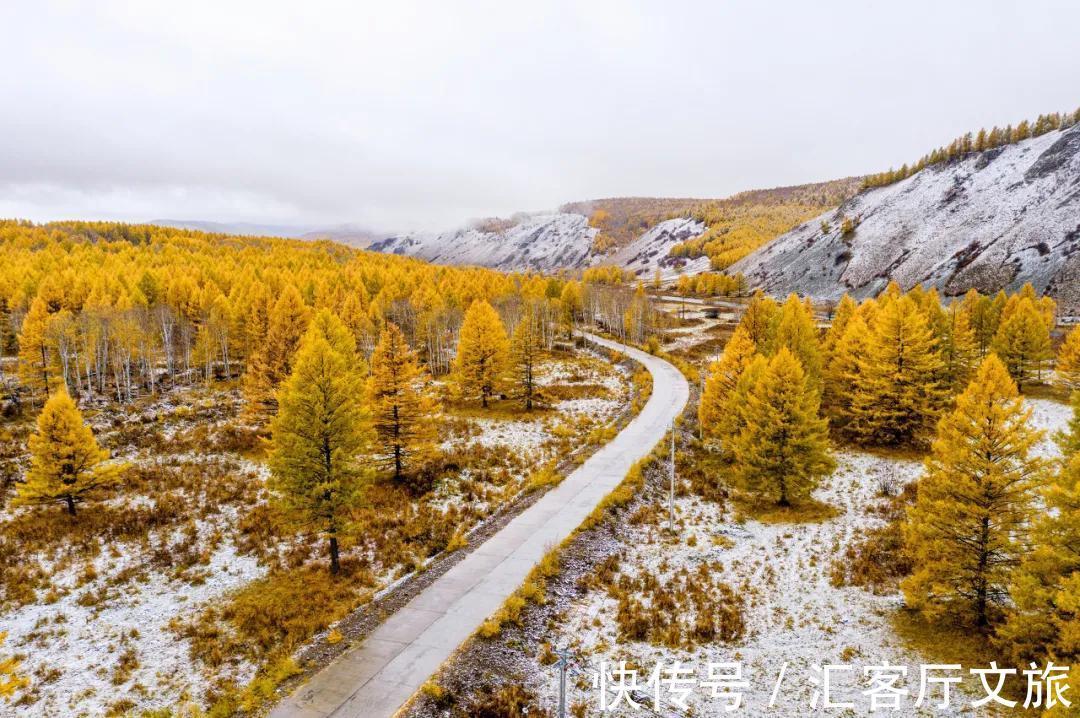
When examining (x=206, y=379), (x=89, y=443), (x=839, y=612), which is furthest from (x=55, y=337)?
(x=839, y=612)

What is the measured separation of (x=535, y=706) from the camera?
14984 mm

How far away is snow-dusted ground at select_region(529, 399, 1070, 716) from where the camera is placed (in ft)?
53.0

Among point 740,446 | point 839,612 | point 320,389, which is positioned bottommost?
point 839,612

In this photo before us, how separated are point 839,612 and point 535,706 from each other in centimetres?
1223

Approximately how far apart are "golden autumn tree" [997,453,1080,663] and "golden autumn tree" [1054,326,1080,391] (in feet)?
133

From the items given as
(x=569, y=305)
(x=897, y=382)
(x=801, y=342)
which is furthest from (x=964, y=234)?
(x=801, y=342)

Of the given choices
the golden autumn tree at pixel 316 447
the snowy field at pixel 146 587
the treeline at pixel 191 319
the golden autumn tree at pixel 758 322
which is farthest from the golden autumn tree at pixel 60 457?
the golden autumn tree at pixel 758 322

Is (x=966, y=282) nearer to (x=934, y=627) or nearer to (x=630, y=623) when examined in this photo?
(x=934, y=627)

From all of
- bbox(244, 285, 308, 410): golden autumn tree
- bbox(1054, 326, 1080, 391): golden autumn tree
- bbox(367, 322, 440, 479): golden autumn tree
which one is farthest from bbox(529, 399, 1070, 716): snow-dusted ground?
bbox(1054, 326, 1080, 391): golden autumn tree

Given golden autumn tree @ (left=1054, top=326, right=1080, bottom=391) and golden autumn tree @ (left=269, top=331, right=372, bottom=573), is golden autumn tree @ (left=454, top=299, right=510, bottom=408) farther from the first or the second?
golden autumn tree @ (left=1054, top=326, right=1080, bottom=391)

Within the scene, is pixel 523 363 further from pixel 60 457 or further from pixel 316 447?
pixel 60 457

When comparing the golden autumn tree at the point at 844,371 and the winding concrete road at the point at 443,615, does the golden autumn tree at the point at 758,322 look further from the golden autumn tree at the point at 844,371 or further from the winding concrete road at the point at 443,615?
the winding concrete road at the point at 443,615

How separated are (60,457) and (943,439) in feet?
133

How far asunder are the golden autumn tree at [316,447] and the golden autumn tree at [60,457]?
540 inches
